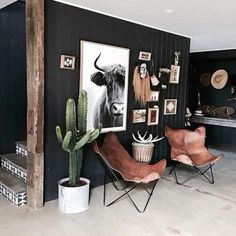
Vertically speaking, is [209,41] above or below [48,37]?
above

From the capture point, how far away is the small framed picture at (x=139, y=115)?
3.99 m

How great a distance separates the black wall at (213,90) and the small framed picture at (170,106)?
2390 millimetres

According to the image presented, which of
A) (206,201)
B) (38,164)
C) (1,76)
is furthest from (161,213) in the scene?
(1,76)

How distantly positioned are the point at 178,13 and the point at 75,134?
6.39ft

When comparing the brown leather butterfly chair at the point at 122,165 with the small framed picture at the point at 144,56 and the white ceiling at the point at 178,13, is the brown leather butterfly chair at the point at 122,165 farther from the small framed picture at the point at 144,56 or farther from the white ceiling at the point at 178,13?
the white ceiling at the point at 178,13

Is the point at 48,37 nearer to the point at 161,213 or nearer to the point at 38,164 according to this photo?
the point at 38,164

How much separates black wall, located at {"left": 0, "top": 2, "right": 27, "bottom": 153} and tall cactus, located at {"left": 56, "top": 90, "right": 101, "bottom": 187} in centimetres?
134

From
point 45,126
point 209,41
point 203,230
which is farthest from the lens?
point 209,41

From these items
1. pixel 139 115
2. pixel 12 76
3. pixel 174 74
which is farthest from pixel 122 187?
pixel 12 76

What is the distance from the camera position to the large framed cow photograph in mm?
3340

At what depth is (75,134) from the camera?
2.90 meters

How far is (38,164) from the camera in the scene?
294 cm

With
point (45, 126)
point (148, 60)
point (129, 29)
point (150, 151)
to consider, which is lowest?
point (150, 151)

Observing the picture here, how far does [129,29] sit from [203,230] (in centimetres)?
269
